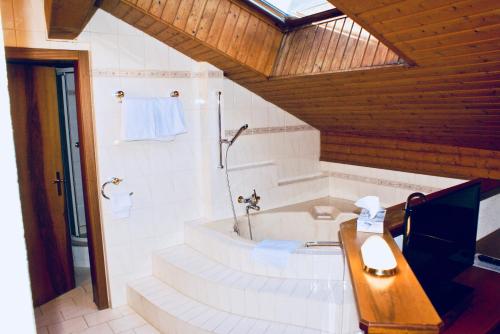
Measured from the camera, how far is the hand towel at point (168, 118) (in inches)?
139

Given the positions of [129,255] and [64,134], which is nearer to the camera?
[129,255]

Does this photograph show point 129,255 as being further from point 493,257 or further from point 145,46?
point 493,257

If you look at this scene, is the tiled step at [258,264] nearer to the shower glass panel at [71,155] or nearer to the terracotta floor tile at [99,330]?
the terracotta floor tile at [99,330]

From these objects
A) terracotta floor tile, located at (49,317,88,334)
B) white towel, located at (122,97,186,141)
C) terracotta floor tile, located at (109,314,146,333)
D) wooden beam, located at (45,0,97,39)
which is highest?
wooden beam, located at (45,0,97,39)

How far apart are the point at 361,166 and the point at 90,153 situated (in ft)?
9.68

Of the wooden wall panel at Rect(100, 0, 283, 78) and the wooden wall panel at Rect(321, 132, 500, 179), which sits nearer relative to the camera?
the wooden wall panel at Rect(100, 0, 283, 78)

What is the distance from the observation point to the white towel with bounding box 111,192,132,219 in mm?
3418

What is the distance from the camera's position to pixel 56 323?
10.7 ft

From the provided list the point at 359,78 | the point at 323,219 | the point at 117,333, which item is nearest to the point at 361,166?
the point at 323,219

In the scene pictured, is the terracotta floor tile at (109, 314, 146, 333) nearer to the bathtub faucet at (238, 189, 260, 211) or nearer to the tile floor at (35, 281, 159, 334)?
the tile floor at (35, 281, 159, 334)

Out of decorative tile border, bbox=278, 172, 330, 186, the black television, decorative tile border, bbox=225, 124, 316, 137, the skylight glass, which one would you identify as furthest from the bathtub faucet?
the black television

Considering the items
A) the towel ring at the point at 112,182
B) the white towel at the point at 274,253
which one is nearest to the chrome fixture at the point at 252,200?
the white towel at the point at 274,253

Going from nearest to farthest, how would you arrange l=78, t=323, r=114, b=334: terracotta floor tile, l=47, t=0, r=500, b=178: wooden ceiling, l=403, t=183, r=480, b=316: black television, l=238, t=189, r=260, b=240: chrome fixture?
1. l=403, t=183, r=480, b=316: black television
2. l=47, t=0, r=500, b=178: wooden ceiling
3. l=78, t=323, r=114, b=334: terracotta floor tile
4. l=238, t=189, r=260, b=240: chrome fixture

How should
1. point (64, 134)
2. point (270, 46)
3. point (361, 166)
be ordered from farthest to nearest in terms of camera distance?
point (361, 166), point (64, 134), point (270, 46)
